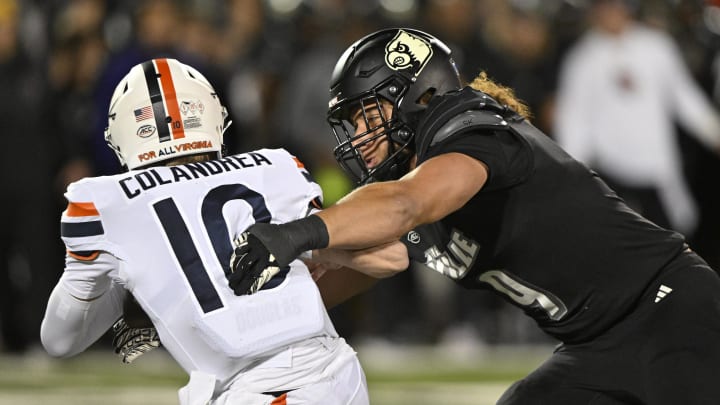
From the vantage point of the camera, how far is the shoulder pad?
339 cm

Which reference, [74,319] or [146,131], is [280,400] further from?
[146,131]

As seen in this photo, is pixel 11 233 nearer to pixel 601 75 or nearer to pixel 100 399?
pixel 100 399

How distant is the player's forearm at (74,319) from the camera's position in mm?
3312

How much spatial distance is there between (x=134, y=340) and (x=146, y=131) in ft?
1.94

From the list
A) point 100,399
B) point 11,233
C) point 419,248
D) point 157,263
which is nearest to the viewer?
point 157,263

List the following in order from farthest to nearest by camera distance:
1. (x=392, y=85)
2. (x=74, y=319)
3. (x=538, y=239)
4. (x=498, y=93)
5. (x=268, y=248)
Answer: (x=498, y=93) < (x=392, y=85) < (x=538, y=239) < (x=74, y=319) < (x=268, y=248)

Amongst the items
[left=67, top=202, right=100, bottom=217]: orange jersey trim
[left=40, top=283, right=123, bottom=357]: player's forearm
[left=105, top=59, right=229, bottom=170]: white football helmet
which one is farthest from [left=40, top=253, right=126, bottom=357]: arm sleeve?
[left=105, top=59, right=229, bottom=170]: white football helmet

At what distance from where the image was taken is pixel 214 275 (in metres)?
3.11

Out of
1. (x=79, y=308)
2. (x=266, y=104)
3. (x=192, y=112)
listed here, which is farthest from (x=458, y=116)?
(x=266, y=104)

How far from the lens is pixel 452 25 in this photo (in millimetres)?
9898

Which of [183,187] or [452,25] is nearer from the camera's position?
[183,187]

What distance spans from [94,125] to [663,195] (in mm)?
4115

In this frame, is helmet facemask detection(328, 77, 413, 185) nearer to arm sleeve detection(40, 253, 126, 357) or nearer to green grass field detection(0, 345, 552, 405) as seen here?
arm sleeve detection(40, 253, 126, 357)

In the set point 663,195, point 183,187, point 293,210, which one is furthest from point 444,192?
point 663,195
